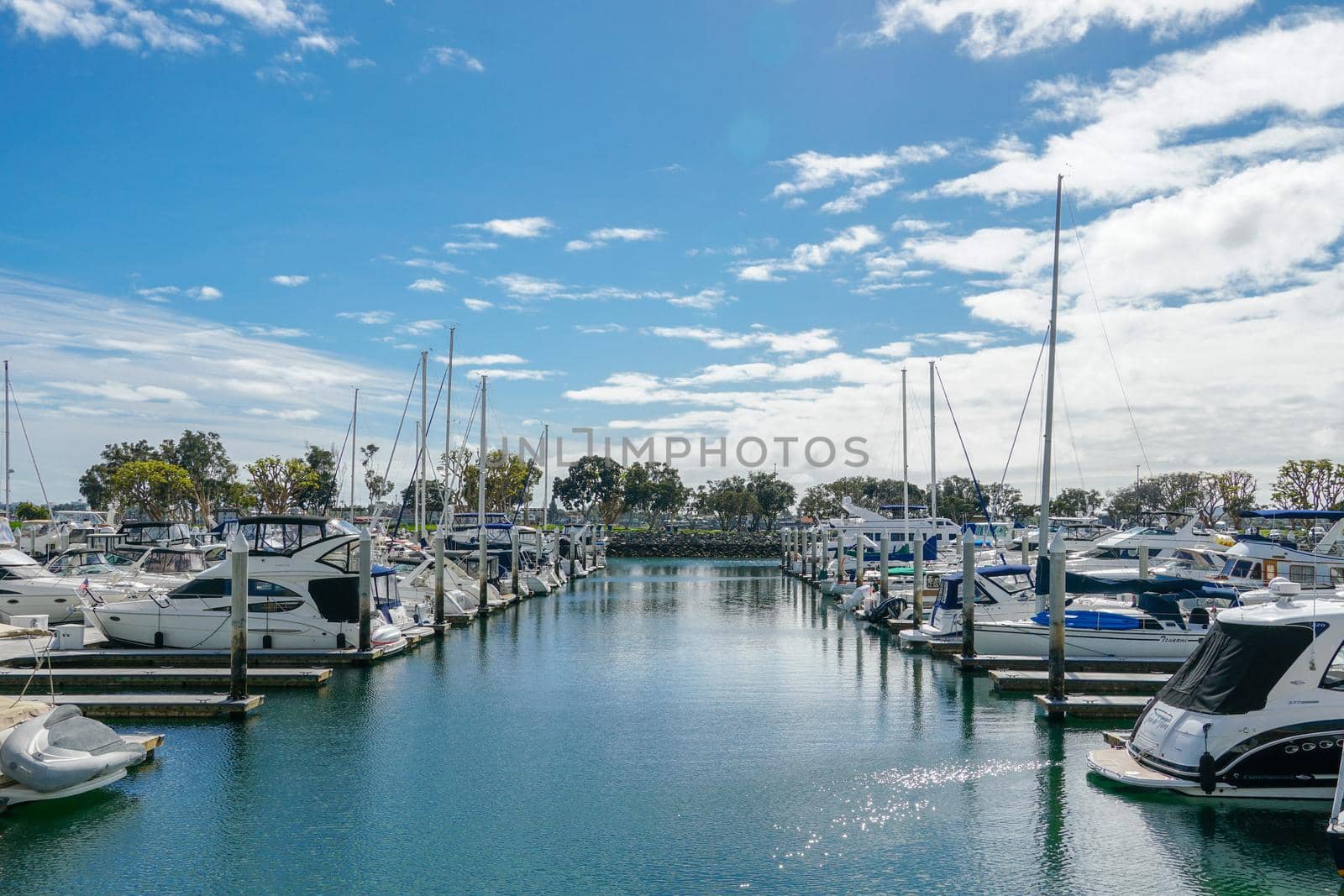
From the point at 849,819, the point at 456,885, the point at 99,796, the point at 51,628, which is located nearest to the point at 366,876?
the point at 456,885

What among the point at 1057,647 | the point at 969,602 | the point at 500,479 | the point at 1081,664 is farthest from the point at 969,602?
the point at 500,479

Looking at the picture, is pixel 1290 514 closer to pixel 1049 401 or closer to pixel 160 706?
pixel 1049 401

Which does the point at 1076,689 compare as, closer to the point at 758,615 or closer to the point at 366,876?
the point at 366,876

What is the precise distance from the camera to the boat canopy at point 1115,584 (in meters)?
25.8

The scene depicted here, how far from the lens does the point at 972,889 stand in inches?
479

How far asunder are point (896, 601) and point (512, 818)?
26.6m

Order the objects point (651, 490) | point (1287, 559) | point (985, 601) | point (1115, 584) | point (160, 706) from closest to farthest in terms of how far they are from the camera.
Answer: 1. point (160, 706)
2. point (1115, 584)
3. point (985, 601)
4. point (1287, 559)
5. point (651, 490)

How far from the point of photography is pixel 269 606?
27.3 m

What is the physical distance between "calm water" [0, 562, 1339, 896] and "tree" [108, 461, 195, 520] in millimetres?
73385

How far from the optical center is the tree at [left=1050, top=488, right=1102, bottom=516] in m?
135

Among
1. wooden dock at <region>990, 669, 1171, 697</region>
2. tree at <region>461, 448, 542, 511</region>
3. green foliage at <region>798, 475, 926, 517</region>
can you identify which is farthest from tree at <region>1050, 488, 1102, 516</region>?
wooden dock at <region>990, 669, 1171, 697</region>

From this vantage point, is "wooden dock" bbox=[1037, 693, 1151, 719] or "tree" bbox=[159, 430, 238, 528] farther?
"tree" bbox=[159, 430, 238, 528]

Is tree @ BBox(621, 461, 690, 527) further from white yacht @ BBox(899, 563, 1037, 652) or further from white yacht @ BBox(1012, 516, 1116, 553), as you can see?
white yacht @ BBox(899, 563, 1037, 652)

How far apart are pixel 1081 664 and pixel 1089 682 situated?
3.09 metres
